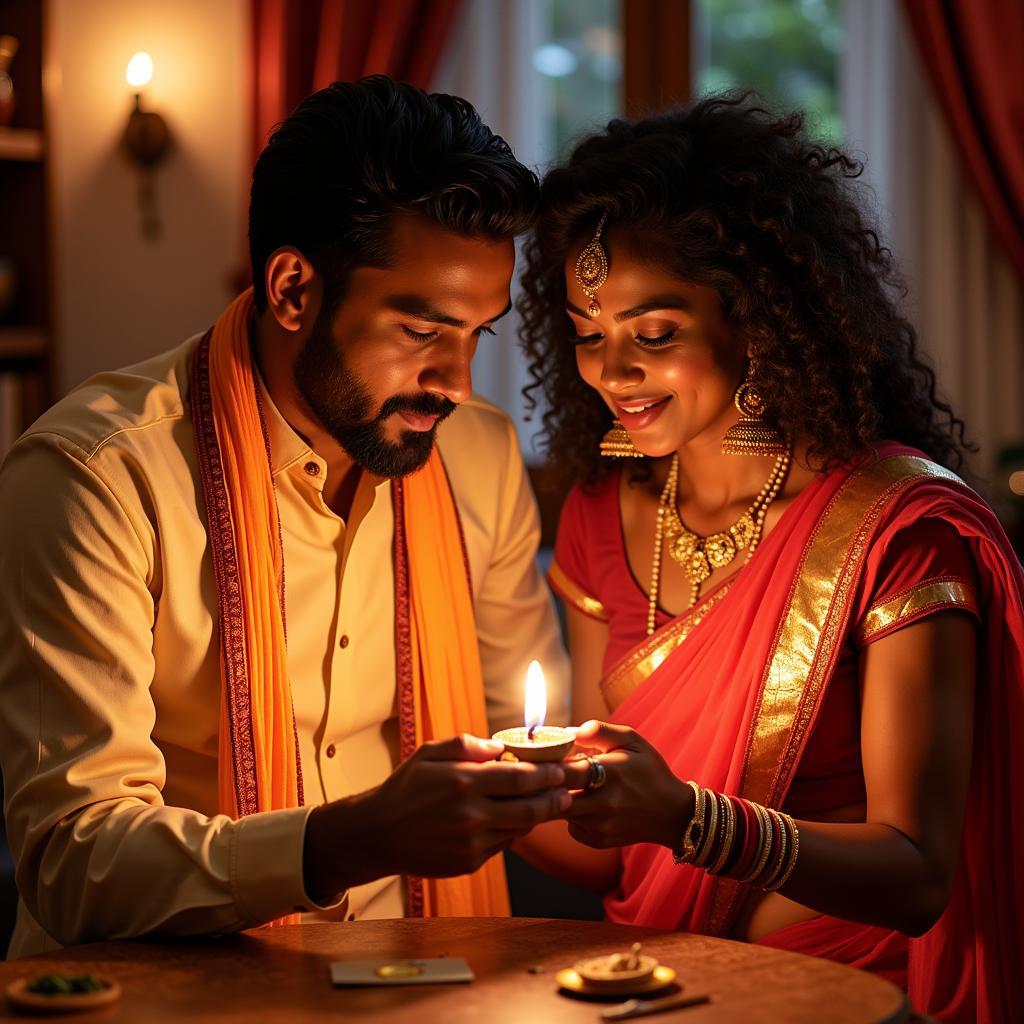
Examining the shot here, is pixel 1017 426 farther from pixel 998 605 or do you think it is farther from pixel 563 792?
pixel 563 792

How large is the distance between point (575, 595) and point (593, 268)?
0.64m

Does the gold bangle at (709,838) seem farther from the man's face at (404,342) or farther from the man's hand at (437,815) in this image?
the man's face at (404,342)

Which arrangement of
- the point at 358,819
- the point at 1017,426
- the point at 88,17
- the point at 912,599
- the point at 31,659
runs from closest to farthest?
the point at 358,819, the point at 31,659, the point at 912,599, the point at 1017,426, the point at 88,17

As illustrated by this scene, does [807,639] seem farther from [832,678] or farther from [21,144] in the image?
[21,144]

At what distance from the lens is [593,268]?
2.20 meters

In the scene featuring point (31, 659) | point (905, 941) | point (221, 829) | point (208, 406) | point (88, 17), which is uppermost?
point (88, 17)

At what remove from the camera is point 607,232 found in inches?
87.2

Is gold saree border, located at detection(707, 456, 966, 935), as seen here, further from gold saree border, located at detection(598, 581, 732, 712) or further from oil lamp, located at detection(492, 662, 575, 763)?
oil lamp, located at detection(492, 662, 575, 763)

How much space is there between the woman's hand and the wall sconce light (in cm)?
444

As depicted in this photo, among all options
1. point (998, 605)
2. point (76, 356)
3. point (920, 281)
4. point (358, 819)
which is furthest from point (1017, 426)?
point (358, 819)

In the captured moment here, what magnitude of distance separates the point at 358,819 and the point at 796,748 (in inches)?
28.9

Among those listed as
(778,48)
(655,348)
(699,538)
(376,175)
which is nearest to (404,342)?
(376,175)

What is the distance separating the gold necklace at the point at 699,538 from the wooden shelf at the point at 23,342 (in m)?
3.30

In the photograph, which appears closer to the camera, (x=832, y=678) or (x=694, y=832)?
(x=694, y=832)
